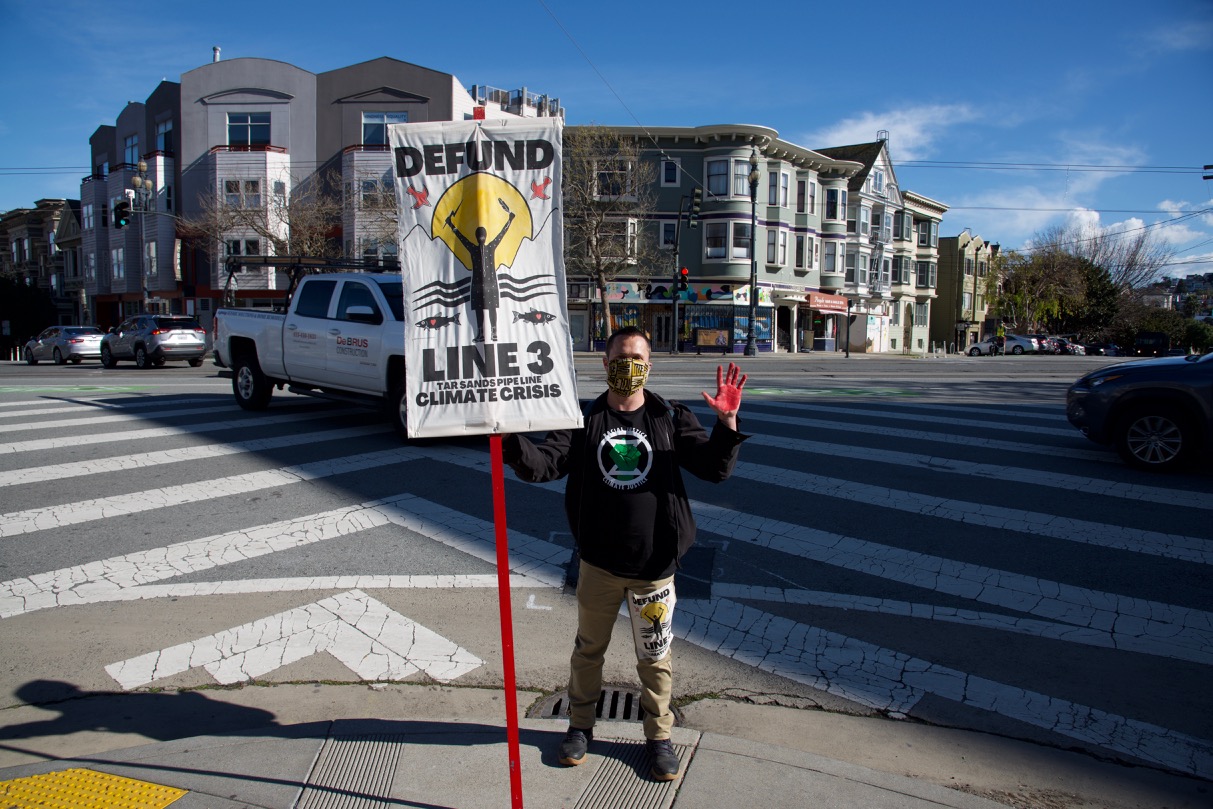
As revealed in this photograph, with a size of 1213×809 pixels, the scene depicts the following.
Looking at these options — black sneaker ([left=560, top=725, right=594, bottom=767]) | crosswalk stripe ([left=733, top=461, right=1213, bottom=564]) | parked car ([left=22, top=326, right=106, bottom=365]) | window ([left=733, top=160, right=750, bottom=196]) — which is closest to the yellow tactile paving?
black sneaker ([left=560, top=725, right=594, bottom=767])

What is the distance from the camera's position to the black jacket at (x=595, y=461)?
305cm

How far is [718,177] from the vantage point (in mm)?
44031

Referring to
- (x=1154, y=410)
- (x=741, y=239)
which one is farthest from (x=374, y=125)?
(x=1154, y=410)

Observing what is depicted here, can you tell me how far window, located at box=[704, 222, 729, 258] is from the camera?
44.2m

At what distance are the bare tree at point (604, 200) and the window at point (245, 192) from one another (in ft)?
53.1

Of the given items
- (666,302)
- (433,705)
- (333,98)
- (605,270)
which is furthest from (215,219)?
(433,705)

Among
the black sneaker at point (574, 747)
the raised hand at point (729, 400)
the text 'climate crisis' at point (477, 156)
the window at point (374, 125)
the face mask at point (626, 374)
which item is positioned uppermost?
the window at point (374, 125)

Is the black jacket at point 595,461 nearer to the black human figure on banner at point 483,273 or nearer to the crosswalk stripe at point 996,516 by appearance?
the black human figure on banner at point 483,273

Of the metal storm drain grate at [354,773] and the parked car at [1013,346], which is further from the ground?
the parked car at [1013,346]

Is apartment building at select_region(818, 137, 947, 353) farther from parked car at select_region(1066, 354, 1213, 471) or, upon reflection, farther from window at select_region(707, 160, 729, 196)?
parked car at select_region(1066, 354, 1213, 471)

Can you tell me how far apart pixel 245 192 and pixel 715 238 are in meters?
24.5

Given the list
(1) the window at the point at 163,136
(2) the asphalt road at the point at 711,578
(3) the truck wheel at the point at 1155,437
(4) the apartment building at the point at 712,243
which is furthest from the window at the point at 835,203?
(3) the truck wheel at the point at 1155,437

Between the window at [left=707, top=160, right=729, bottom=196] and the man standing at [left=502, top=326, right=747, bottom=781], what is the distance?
4273 centimetres

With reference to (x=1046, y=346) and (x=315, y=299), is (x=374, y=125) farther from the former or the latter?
(x=1046, y=346)
